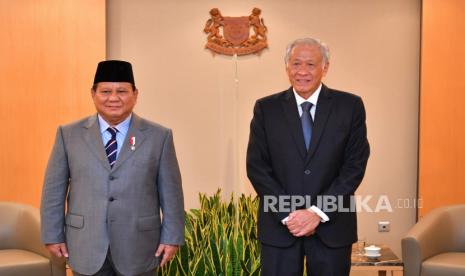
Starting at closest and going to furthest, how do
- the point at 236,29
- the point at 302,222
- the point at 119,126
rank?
1. the point at 302,222
2. the point at 119,126
3. the point at 236,29

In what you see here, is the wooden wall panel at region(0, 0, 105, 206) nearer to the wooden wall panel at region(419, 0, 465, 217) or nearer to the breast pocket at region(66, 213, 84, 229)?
the breast pocket at region(66, 213, 84, 229)

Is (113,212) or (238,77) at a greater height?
(238,77)

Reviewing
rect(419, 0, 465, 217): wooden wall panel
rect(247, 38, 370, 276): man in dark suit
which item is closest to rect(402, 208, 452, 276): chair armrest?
rect(419, 0, 465, 217): wooden wall panel

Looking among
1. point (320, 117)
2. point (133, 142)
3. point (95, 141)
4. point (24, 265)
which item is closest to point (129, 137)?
point (133, 142)

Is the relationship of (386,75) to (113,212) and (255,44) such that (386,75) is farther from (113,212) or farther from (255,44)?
(113,212)

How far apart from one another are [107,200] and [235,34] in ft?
8.94

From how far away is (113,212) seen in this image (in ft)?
8.02

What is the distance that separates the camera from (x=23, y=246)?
13.8ft

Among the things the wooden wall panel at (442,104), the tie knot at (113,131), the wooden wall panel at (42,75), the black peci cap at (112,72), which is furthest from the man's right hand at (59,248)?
the wooden wall panel at (442,104)

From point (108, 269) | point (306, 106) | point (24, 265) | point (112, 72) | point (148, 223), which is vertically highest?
point (112, 72)

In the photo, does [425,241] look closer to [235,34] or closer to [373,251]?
[373,251]

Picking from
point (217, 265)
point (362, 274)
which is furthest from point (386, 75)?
point (217, 265)

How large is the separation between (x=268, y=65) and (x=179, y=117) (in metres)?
0.82

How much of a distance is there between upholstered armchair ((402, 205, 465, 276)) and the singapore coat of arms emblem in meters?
1.85
